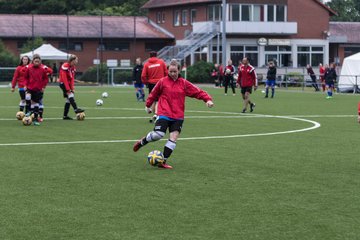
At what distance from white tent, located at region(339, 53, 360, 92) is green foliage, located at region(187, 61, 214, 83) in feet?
49.6

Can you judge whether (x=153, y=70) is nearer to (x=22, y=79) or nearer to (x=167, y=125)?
(x=22, y=79)

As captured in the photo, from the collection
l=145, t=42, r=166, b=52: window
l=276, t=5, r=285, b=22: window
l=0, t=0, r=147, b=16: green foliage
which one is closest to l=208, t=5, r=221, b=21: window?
l=276, t=5, r=285, b=22: window

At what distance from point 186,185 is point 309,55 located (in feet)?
236

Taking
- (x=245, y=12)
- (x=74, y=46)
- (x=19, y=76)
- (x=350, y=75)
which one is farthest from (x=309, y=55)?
(x=19, y=76)

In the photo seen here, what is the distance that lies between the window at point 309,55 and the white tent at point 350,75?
28.7m

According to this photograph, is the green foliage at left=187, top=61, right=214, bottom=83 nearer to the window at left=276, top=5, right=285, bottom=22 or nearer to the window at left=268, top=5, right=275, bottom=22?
the window at left=268, top=5, right=275, bottom=22

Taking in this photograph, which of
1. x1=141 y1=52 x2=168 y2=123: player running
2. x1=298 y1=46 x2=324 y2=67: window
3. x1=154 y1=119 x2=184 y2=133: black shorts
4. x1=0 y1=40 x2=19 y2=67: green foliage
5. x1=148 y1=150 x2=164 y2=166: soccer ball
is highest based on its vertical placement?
x1=298 y1=46 x2=324 y2=67: window

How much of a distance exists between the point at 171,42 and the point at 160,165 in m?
70.1

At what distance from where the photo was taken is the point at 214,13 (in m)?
77.6

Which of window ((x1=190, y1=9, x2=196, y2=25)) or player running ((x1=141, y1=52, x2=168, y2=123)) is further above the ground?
window ((x1=190, y1=9, x2=196, y2=25))

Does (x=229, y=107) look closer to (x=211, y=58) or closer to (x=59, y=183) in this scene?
(x=59, y=183)

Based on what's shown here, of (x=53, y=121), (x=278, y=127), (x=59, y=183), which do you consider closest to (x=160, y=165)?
(x=59, y=183)

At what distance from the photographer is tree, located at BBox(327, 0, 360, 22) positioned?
112062 mm

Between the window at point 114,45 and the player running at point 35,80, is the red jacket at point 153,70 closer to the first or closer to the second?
the player running at point 35,80
